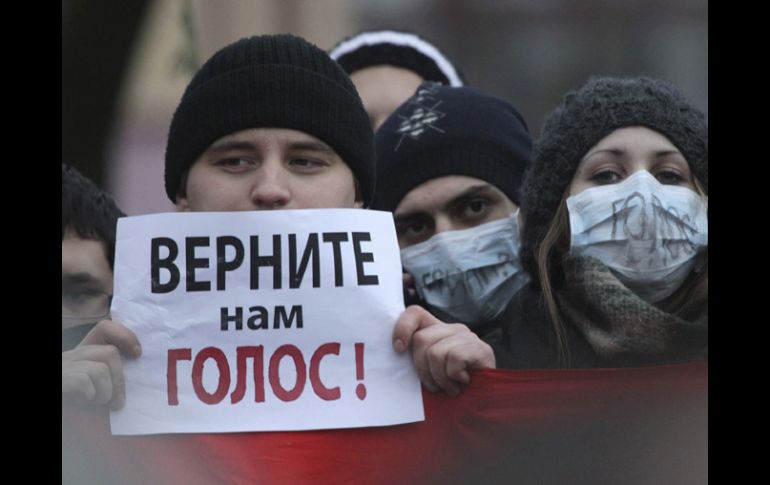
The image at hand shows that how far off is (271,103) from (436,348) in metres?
0.78

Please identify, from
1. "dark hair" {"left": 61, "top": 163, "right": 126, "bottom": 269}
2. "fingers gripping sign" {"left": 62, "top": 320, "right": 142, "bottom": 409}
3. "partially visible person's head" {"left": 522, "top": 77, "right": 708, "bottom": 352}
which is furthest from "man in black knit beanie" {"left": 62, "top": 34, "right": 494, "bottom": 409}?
"partially visible person's head" {"left": 522, "top": 77, "right": 708, "bottom": 352}

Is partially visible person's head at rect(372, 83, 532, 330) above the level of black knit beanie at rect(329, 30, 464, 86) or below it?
below

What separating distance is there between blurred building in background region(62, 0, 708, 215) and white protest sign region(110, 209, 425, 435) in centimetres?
35

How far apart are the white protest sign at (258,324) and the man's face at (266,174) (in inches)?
1.6

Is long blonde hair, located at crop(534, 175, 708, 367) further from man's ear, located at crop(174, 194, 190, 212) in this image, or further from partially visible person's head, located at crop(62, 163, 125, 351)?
partially visible person's head, located at crop(62, 163, 125, 351)

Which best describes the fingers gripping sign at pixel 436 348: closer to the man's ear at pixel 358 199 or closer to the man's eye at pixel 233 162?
the man's ear at pixel 358 199

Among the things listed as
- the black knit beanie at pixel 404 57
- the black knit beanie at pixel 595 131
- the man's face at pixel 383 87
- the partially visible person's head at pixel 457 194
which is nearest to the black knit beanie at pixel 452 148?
the partially visible person's head at pixel 457 194

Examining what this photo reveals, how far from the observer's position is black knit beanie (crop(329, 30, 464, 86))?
4902 millimetres

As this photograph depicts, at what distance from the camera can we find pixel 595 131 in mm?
3529

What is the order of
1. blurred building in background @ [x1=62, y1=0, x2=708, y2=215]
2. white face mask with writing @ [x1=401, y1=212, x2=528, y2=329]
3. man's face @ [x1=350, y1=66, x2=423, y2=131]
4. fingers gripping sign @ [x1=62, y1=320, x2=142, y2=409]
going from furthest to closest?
1. man's face @ [x1=350, y1=66, x2=423, y2=131]
2. white face mask with writing @ [x1=401, y1=212, x2=528, y2=329]
3. blurred building in background @ [x1=62, y1=0, x2=708, y2=215]
4. fingers gripping sign @ [x1=62, y1=320, x2=142, y2=409]

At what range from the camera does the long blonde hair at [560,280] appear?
344cm

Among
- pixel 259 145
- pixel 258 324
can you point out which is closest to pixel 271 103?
pixel 259 145

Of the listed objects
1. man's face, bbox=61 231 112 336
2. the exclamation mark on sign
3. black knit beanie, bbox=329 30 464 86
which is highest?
black knit beanie, bbox=329 30 464 86

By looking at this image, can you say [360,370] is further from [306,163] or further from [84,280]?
[84,280]
